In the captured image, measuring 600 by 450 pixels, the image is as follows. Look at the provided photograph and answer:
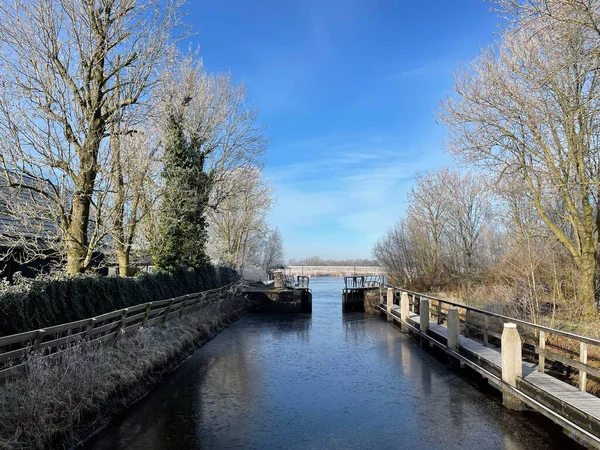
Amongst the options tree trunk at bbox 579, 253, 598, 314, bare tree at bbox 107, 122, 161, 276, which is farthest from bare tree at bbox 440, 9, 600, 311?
bare tree at bbox 107, 122, 161, 276

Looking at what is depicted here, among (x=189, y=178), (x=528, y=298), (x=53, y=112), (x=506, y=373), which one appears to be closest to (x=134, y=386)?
(x=53, y=112)

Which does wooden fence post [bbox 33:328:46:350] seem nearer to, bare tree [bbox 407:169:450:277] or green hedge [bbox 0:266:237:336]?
green hedge [bbox 0:266:237:336]

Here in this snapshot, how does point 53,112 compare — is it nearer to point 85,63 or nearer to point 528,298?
point 85,63

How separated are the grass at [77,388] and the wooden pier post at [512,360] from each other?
6.57 metres

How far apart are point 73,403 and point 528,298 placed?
36.7 ft

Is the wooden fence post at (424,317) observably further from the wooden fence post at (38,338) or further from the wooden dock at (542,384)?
the wooden fence post at (38,338)

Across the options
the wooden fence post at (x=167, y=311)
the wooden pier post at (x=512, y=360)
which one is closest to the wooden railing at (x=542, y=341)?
the wooden pier post at (x=512, y=360)

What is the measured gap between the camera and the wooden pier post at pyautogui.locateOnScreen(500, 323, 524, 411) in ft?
24.3

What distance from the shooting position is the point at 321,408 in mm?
7957

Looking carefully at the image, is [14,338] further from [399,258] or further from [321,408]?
[399,258]

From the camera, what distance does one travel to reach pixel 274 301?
26750 mm

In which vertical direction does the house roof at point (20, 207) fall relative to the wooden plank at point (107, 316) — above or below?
above

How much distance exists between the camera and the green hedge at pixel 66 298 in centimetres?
707

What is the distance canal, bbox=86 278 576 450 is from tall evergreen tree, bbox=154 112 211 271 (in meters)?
5.79
